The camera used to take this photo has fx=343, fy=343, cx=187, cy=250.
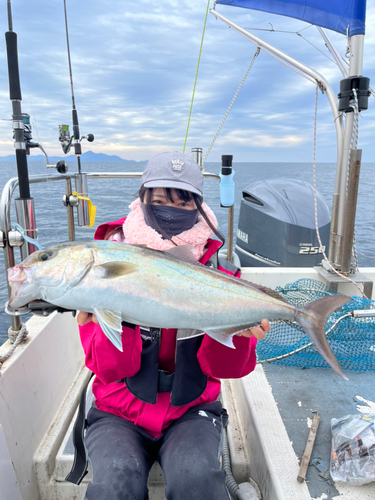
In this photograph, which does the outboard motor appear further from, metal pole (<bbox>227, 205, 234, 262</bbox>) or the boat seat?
the boat seat

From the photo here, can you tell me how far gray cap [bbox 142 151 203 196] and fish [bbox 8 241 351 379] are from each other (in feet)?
1.84

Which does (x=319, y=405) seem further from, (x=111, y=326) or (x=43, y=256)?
(x=43, y=256)

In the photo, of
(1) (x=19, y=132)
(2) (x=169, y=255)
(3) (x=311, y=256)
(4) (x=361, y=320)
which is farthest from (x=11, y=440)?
(3) (x=311, y=256)

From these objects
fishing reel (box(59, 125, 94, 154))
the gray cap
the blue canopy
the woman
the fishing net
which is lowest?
the fishing net

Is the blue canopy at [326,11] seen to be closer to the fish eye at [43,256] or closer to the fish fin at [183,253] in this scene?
the fish fin at [183,253]

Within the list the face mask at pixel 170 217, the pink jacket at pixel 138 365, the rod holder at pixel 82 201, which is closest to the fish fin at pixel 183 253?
the face mask at pixel 170 217

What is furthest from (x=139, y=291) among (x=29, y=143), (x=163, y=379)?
(x=29, y=143)

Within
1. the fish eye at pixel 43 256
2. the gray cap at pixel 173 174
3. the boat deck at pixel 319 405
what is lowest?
the boat deck at pixel 319 405

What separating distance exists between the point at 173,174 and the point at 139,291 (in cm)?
88

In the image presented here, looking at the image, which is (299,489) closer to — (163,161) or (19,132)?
(163,161)

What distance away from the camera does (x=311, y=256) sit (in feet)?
16.6

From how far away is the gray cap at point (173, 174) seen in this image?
2043 mm

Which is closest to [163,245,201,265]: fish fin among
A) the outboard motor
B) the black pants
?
the black pants

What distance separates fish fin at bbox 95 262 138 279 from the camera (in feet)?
4.69
